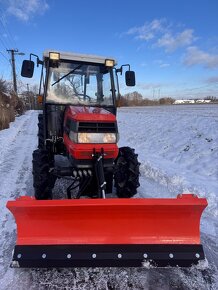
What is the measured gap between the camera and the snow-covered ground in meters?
2.76

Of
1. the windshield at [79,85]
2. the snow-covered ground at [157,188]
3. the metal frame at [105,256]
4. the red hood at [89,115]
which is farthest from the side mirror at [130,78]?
the metal frame at [105,256]

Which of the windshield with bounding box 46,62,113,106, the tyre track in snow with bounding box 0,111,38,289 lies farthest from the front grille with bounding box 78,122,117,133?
the tyre track in snow with bounding box 0,111,38,289

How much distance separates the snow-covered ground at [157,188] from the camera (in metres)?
2.76

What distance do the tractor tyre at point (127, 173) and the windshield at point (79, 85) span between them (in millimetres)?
1102

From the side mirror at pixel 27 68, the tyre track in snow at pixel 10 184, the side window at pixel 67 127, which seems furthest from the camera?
the side mirror at pixel 27 68

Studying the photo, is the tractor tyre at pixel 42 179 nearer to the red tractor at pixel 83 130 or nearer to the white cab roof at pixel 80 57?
the red tractor at pixel 83 130

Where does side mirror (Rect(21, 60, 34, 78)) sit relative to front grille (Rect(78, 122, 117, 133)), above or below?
above

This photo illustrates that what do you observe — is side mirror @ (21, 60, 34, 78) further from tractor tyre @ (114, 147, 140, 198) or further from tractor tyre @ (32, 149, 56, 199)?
tractor tyre @ (114, 147, 140, 198)

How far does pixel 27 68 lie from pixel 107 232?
10.2 ft

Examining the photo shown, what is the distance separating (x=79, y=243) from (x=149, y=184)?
10.5ft

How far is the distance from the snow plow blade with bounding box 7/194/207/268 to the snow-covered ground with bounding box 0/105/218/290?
0.17 metres

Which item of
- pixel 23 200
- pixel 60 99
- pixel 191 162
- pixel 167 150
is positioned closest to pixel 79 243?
pixel 23 200

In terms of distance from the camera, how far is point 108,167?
13.5ft

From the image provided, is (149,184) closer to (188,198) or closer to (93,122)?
(93,122)
